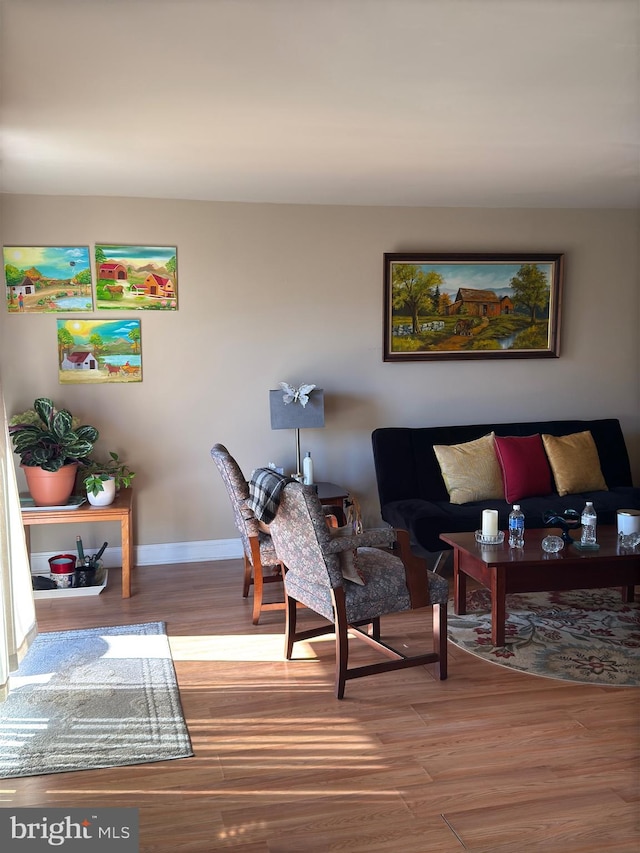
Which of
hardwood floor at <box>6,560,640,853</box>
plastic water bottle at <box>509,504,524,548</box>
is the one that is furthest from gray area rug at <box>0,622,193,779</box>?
plastic water bottle at <box>509,504,524,548</box>

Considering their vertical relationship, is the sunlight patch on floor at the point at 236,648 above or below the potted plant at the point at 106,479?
below

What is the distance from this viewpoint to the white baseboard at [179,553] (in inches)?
211

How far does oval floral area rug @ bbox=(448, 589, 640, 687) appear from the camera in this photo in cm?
363

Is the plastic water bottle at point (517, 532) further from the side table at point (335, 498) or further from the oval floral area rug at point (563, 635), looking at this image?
the side table at point (335, 498)

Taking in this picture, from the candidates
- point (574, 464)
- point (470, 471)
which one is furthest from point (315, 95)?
point (574, 464)

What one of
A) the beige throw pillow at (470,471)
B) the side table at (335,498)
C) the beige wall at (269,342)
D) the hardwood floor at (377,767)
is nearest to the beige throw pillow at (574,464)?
the beige throw pillow at (470,471)

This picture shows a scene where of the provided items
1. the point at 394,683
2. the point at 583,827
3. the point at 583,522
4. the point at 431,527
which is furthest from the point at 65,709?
the point at 583,522

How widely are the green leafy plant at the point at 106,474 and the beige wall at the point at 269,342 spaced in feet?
0.32

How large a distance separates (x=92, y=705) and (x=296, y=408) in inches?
93.1

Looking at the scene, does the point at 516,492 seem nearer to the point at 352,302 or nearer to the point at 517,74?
the point at 352,302

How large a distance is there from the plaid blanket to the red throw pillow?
7.54 feet

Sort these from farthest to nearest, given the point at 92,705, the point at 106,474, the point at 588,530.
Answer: the point at 106,474
the point at 588,530
the point at 92,705

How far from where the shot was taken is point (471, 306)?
5766 millimetres

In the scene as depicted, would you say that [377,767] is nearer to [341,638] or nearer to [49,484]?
[341,638]
